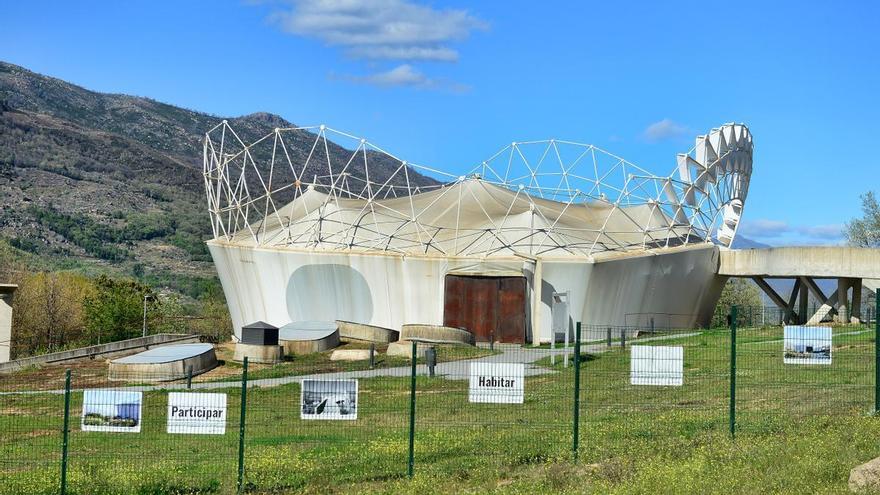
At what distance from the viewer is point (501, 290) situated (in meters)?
59.1

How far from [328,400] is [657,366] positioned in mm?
6146

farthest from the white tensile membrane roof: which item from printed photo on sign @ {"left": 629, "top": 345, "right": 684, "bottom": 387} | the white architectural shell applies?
printed photo on sign @ {"left": 629, "top": 345, "right": 684, "bottom": 387}

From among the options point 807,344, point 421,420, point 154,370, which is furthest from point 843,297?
point 421,420

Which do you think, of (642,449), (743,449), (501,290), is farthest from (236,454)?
(501,290)

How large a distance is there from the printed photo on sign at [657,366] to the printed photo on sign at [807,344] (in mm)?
3062

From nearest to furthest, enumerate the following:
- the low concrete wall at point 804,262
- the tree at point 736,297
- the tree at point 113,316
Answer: the low concrete wall at point 804,262, the tree at point 113,316, the tree at point 736,297

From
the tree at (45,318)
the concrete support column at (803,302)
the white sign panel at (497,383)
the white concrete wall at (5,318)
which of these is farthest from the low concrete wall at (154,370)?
the concrete support column at (803,302)

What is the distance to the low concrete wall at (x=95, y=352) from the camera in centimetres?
4772

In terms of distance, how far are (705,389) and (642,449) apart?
10001mm

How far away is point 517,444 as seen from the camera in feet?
69.5

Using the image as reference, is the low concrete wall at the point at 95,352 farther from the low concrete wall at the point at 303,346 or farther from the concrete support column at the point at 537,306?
the concrete support column at the point at 537,306

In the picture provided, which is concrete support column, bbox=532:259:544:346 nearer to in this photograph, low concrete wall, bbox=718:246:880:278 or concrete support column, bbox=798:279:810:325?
low concrete wall, bbox=718:246:880:278

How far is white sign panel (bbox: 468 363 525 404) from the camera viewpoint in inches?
782

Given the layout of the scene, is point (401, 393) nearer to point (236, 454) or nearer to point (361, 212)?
point (236, 454)
